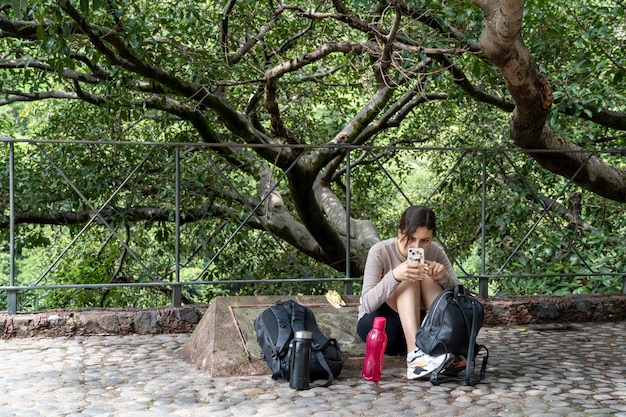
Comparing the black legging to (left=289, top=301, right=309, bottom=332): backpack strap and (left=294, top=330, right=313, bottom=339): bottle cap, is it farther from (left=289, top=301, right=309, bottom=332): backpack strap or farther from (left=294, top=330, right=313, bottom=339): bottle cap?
(left=294, top=330, right=313, bottom=339): bottle cap

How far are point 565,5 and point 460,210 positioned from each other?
3.40m

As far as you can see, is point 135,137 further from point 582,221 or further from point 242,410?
point 242,410

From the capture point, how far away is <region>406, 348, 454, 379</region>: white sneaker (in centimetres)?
452

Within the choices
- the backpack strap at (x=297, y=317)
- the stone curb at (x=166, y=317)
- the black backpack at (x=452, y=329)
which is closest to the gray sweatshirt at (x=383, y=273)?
the black backpack at (x=452, y=329)

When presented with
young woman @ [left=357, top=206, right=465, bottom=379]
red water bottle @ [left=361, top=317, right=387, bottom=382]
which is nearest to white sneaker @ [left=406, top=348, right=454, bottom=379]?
young woman @ [left=357, top=206, right=465, bottom=379]

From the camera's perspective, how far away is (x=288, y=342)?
456 centimetres

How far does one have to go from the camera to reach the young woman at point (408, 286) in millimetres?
4609

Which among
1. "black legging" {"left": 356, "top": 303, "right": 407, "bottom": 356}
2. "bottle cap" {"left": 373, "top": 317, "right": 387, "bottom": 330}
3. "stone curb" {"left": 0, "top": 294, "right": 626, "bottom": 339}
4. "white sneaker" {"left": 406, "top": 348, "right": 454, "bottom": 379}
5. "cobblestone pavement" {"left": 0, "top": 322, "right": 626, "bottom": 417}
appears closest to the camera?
"cobblestone pavement" {"left": 0, "top": 322, "right": 626, "bottom": 417}

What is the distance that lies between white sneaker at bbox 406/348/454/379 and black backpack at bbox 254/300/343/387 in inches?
15.1

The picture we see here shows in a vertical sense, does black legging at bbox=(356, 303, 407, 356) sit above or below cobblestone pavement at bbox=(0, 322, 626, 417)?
above

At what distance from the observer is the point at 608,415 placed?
3.92 metres

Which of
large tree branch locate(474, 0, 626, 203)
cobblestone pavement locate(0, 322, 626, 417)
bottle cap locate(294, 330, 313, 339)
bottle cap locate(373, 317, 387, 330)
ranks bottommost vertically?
cobblestone pavement locate(0, 322, 626, 417)

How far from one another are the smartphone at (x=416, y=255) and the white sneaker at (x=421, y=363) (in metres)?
0.50

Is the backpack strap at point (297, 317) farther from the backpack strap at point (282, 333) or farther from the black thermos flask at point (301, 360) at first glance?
the black thermos flask at point (301, 360)
